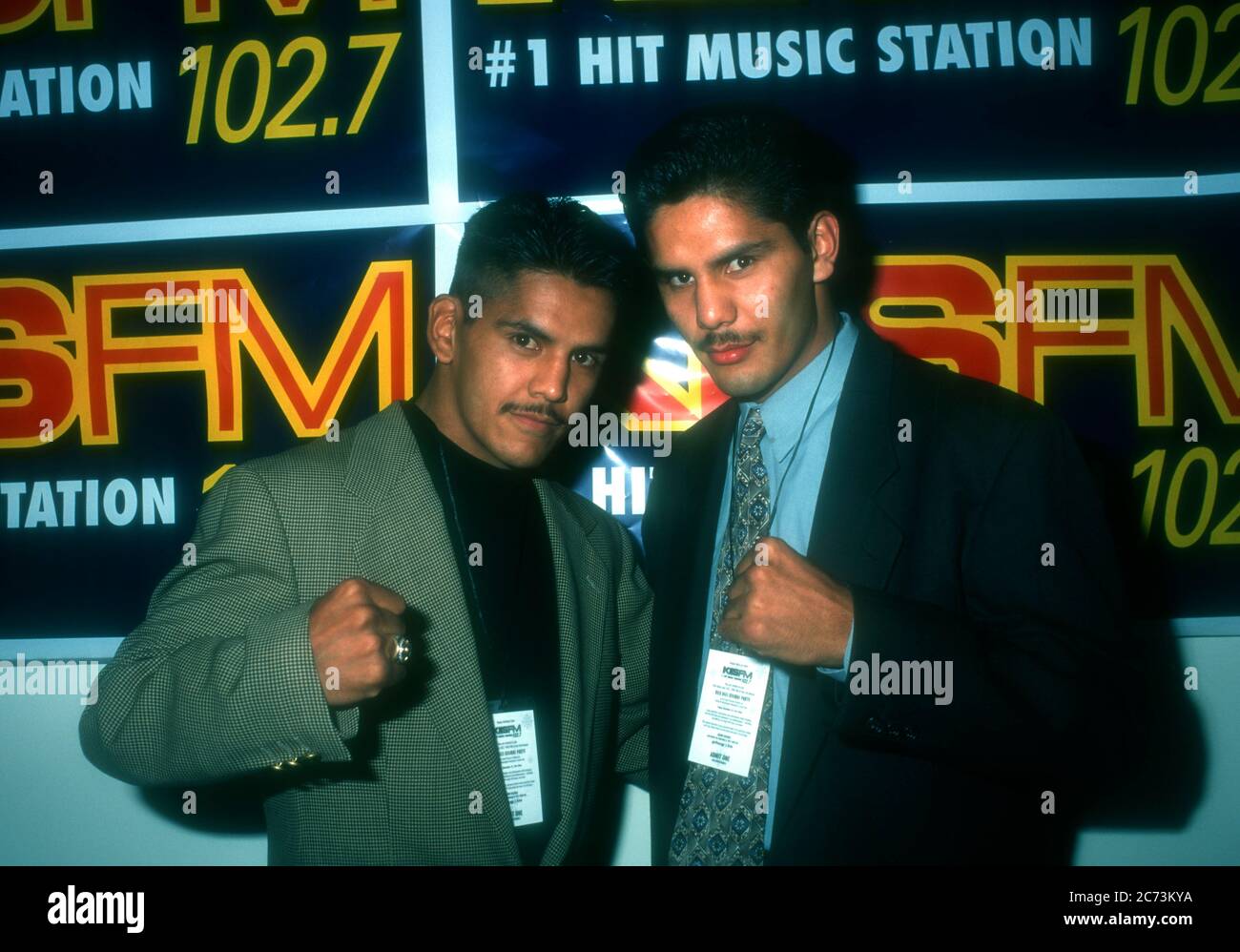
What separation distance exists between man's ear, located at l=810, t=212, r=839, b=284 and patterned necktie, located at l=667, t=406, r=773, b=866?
1.12 feet

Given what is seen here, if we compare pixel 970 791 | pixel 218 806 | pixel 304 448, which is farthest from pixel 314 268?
pixel 970 791

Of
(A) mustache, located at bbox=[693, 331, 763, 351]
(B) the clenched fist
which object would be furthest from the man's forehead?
(B) the clenched fist

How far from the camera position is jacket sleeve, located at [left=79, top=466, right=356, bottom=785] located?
45.3 inches

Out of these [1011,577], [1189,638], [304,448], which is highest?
[304,448]

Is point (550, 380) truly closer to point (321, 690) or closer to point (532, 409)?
point (532, 409)

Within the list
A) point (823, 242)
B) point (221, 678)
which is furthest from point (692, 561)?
point (221, 678)

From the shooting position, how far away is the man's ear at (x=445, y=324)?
65.7 inches

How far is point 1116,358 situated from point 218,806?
2953 millimetres

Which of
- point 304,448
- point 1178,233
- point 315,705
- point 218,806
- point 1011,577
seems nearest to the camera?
point 315,705

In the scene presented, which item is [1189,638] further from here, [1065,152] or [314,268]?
[314,268]

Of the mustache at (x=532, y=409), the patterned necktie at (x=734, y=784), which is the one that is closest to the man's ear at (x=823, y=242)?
the patterned necktie at (x=734, y=784)

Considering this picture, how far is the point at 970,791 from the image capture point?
1344 mm

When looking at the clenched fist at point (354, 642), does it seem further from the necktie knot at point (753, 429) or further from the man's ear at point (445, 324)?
the necktie knot at point (753, 429)

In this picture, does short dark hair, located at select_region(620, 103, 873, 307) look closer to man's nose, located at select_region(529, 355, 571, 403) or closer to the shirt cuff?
man's nose, located at select_region(529, 355, 571, 403)
